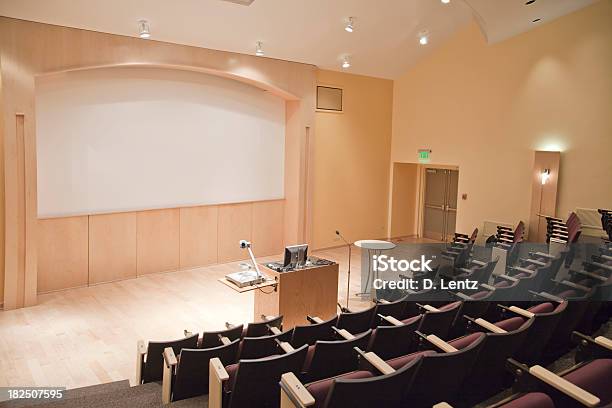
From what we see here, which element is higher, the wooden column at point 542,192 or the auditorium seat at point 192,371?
the wooden column at point 542,192

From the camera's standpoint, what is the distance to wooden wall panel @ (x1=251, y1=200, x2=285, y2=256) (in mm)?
9484

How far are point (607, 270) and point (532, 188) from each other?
390cm

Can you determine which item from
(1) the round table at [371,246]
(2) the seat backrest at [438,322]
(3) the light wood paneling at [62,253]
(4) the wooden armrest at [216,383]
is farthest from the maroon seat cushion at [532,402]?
(3) the light wood paneling at [62,253]

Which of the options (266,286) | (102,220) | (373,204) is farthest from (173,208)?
(373,204)

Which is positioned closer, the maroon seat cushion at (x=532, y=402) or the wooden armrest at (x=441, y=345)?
the maroon seat cushion at (x=532, y=402)

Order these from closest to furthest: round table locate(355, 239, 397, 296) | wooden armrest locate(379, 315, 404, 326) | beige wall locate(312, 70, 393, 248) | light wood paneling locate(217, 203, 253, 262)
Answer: wooden armrest locate(379, 315, 404, 326) < round table locate(355, 239, 397, 296) < light wood paneling locate(217, 203, 253, 262) < beige wall locate(312, 70, 393, 248)

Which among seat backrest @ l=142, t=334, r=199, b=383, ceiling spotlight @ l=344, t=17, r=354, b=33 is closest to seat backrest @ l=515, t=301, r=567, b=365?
seat backrest @ l=142, t=334, r=199, b=383

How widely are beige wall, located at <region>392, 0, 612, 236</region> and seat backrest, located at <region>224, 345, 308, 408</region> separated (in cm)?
691

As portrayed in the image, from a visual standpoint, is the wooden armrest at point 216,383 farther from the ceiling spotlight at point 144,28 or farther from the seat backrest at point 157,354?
the ceiling spotlight at point 144,28

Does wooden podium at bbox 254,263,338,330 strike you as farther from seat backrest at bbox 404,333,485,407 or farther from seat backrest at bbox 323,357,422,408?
seat backrest at bbox 323,357,422,408

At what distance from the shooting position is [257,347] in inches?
141

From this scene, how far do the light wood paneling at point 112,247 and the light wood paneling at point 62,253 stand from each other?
0.12 metres

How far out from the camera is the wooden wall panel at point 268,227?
9.48 meters

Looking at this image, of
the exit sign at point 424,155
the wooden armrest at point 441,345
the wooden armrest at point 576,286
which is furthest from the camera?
the exit sign at point 424,155
